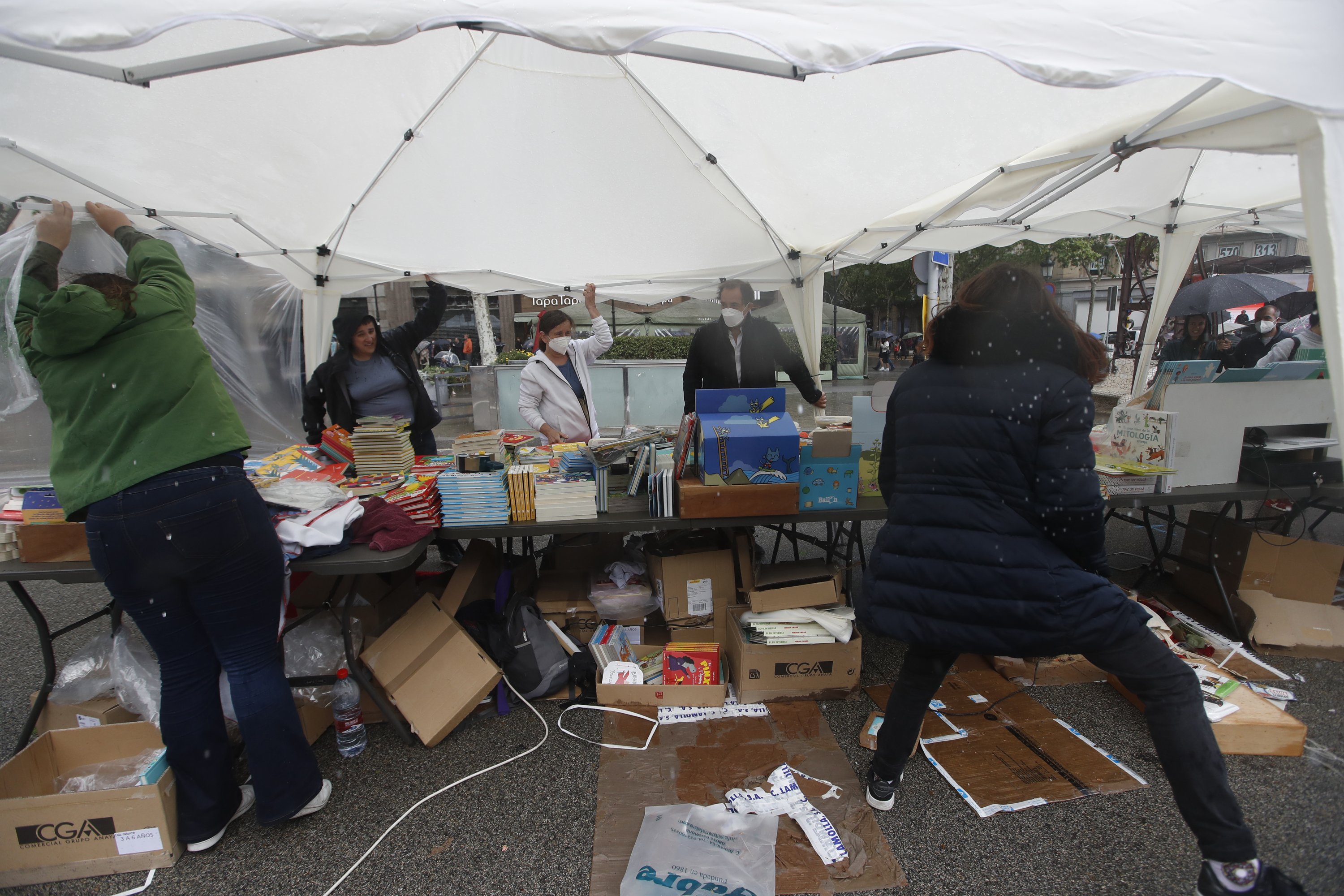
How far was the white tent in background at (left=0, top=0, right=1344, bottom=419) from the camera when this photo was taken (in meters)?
1.56

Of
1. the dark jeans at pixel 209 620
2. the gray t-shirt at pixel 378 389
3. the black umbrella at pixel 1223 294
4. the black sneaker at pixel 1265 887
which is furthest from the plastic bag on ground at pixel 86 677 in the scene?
the black umbrella at pixel 1223 294

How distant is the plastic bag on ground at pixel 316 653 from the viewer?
2.67 m

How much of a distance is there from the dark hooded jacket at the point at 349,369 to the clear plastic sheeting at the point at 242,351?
3.20ft

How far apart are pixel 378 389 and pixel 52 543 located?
1.75 meters

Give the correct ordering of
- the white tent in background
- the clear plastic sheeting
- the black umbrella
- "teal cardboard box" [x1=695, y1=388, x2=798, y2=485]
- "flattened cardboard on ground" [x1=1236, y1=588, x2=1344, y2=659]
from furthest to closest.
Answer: the black umbrella < the clear plastic sheeting < "flattened cardboard on ground" [x1=1236, y1=588, x2=1344, y2=659] < "teal cardboard box" [x1=695, y1=388, x2=798, y2=485] < the white tent in background

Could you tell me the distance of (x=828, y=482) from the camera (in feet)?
9.48

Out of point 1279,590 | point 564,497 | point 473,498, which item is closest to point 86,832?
point 473,498

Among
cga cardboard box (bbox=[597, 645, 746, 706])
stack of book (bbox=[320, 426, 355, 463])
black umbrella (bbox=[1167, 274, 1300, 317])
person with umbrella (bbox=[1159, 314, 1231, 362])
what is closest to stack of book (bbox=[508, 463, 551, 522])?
cga cardboard box (bbox=[597, 645, 746, 706])

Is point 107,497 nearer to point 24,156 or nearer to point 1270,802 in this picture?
point 24,156

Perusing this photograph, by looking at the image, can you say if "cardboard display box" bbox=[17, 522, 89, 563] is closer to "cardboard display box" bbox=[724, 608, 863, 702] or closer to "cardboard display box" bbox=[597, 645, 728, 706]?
"cardboard display box" bbox=[597, 645, 728, 706]

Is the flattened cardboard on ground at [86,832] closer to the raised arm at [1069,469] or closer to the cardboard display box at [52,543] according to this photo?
the cardboard display box at [52,543]

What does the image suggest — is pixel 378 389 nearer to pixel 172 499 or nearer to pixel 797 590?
pixel 172 499

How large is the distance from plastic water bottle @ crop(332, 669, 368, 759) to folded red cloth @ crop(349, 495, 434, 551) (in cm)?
60

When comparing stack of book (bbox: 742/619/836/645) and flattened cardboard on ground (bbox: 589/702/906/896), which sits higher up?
stack of book (bbox: 742/619/836/645)
